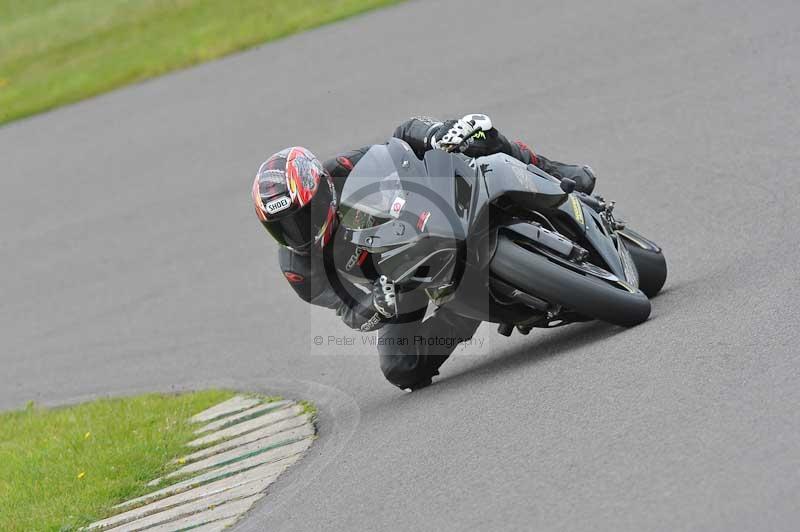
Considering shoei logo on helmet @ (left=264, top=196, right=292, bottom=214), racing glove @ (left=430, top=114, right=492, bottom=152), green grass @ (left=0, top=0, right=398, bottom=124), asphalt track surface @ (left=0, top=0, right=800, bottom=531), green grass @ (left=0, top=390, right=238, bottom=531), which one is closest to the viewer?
asphalt track surface @ (left=0, top=0, right=800, bottom=531)

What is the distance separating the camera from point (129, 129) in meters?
15.3

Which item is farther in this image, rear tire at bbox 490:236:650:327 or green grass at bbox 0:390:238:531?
green grass at bbox 0:390:238:531

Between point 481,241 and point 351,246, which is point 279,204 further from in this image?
point 481,241

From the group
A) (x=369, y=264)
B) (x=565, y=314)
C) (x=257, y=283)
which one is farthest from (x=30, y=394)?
(x=565, y=314)

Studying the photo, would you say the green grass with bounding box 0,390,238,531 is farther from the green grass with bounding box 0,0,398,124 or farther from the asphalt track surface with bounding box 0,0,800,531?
the green grass with bounding box 0,0,398,124

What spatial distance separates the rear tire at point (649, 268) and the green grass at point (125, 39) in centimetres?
1079

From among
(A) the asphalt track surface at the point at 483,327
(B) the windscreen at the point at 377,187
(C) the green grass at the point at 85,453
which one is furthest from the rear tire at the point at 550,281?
(C) the green grass at the point at 85,453

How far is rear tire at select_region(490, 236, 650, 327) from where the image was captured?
590 centimetres

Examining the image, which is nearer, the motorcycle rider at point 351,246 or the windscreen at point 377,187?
the windscreen at point 377,187

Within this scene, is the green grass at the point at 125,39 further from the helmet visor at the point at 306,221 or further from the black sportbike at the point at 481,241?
the helmet visor at the point at 306,221

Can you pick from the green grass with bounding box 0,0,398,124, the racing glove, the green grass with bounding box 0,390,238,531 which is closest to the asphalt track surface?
the green grass with bounding box 0,390,238,531

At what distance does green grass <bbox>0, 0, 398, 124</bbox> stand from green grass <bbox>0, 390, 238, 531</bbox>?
9.84 m

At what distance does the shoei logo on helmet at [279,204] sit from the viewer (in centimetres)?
607

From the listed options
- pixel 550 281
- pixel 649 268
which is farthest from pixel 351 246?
pixel 649 268
